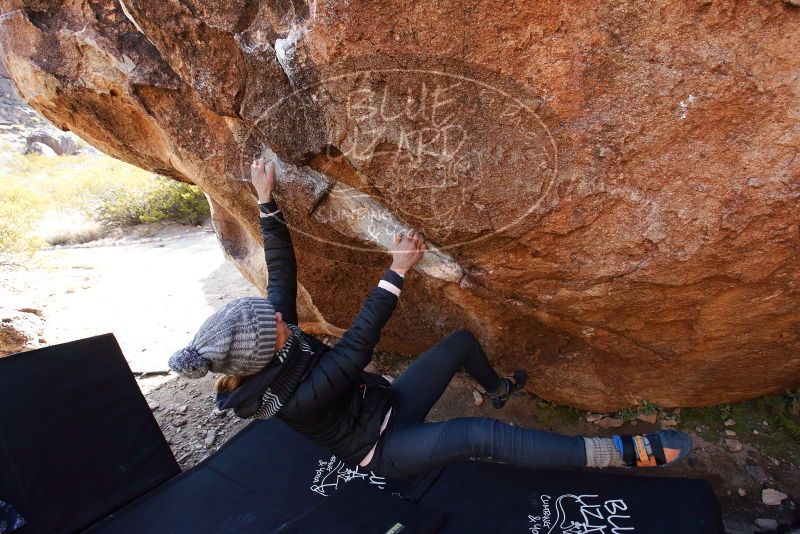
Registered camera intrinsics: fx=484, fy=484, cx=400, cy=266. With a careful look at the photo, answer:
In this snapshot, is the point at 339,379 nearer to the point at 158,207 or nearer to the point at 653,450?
the point at 653,450

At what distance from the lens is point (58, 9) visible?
7.82 feet

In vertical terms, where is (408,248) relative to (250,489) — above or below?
above

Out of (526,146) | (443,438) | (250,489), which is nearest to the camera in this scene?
(526,146)

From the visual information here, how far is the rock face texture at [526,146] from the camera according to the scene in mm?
1485

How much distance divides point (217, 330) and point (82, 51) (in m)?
1.79

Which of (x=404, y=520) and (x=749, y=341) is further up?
(x=749, y=341)

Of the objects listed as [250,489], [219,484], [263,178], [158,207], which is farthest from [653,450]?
[158,207]

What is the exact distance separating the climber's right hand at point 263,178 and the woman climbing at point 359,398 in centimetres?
42

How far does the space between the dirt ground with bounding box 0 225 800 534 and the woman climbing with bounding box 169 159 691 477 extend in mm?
872

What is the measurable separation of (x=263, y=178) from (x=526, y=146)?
1197 millimetres

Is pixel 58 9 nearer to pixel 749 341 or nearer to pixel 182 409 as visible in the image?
pixel 182 409

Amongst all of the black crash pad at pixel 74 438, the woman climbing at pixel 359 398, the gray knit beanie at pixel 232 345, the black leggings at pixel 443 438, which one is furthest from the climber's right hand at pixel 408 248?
the black crash pad at pixel 74 438

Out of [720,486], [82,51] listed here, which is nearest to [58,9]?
[82,51]

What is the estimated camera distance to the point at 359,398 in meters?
1.97
